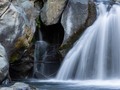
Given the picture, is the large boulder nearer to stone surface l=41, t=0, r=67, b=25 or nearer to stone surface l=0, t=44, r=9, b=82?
stone surface l=41, t=0, r=67, b=25

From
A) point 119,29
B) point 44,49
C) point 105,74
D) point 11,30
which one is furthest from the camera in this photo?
point 44,49

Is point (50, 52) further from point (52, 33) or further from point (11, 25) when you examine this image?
point (11, 25)

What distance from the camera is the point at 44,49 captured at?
15.3 meters

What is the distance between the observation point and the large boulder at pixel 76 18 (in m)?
14.5

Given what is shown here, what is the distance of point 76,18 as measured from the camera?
14672 mm

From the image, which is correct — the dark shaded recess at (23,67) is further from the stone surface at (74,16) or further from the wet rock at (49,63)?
the stone surface at (74,16)

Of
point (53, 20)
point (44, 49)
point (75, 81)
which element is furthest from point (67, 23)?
point (75, 81)

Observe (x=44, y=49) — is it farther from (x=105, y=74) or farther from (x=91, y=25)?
(x=105, y=74)

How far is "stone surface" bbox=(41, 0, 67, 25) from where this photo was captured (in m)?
14.9

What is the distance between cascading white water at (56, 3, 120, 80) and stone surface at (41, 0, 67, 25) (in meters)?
1.39

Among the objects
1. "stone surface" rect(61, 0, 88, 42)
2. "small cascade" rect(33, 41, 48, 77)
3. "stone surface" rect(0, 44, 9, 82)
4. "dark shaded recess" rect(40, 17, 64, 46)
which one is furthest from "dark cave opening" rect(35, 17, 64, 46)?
"stone surface" rect(0, 44, 9, 82)

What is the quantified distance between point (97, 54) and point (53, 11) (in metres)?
2.70

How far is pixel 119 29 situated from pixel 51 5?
300 centimetres

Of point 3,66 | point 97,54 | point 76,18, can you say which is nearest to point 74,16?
point 76,18
